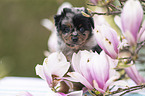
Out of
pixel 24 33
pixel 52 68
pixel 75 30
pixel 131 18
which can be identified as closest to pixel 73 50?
pixel 75 30

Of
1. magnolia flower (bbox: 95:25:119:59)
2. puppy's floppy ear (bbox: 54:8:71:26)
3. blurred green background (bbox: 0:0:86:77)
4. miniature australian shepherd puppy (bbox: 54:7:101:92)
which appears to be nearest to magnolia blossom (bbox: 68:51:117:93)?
magnolia flower (bbox: 95:25:119:59)

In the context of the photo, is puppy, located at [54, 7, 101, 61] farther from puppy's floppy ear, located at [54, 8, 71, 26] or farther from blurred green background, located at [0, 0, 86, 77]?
blurred green background, located at [0, 0, 86, 77]

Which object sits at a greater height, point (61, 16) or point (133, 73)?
point (61, 16)

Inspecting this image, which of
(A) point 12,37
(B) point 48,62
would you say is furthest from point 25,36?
(B) point 48,62

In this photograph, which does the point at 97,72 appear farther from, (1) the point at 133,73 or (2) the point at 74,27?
(2) the point at 74,27

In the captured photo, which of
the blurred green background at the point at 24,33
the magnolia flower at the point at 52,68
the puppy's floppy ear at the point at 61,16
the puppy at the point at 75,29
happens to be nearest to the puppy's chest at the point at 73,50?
the puppy at the point at 75,29
